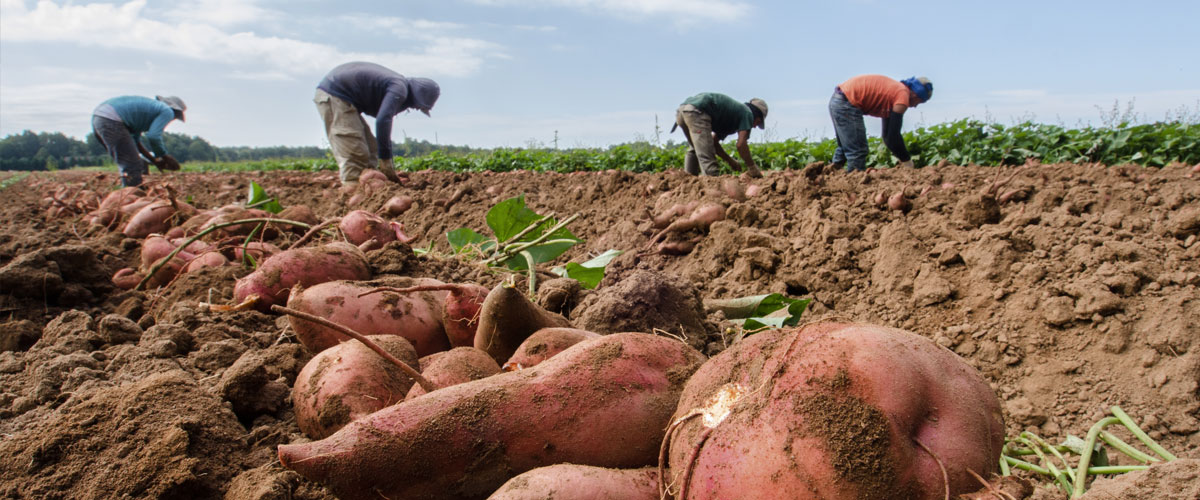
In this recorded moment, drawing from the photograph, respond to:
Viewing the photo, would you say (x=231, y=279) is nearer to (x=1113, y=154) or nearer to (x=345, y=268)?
(x=345, y=268)

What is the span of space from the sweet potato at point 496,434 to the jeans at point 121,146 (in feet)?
39.1

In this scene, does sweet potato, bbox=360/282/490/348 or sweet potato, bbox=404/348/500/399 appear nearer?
sweet potato, bbox=404/348/500/399

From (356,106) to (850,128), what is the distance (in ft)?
23.9

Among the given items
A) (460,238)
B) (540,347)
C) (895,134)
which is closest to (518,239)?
(460,238)

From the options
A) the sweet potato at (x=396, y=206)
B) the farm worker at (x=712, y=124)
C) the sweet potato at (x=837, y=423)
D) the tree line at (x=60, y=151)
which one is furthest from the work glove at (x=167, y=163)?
the tree line at (x=60, y=151)

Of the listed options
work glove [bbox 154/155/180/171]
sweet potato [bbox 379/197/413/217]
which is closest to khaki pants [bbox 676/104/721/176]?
sweet potato [bbox 379/197/413/217]

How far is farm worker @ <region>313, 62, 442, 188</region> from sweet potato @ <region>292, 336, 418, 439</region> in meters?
7.94

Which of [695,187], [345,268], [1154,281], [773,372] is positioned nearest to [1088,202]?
[1154,281]

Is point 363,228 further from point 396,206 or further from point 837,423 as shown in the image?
point 396,206

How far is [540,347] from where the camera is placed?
1426 millimetres

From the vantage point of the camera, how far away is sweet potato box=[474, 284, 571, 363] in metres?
1.53

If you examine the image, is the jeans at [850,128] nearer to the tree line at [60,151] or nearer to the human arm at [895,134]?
the human arm at [895,134]

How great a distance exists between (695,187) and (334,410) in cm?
463

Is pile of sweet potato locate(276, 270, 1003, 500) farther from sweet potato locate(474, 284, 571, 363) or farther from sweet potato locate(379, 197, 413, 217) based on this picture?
sweet potato locate(379, 197, 413, 217)
